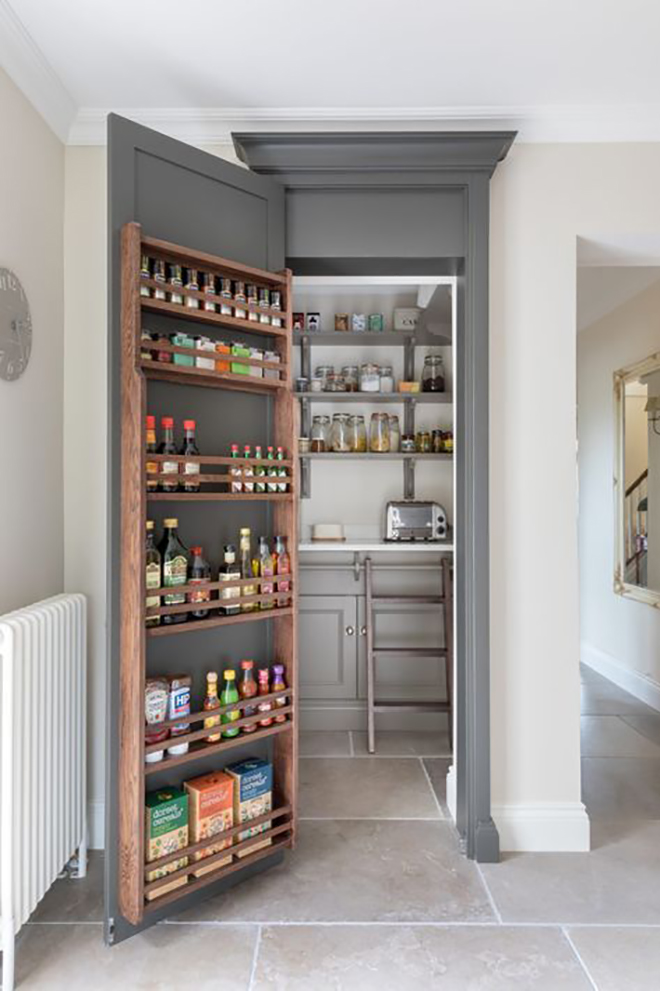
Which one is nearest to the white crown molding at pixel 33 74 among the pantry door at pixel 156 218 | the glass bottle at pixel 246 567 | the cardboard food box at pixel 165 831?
the pantry door at pixel 156 218

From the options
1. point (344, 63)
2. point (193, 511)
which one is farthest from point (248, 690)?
point (344, 63)

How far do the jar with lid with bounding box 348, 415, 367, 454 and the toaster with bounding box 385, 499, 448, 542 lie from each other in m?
0.39

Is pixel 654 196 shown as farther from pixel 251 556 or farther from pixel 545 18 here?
pixel 251 556

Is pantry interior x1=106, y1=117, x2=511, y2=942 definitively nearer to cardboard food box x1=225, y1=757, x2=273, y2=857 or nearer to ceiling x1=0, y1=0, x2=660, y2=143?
cardboard food box x1=225, y1=757, x2=273, y2=857

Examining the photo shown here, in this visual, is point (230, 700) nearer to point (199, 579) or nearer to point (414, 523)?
point (199, 579)

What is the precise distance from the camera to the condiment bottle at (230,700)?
6.87 ft

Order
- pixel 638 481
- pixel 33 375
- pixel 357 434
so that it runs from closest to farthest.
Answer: pixel 33 375 < pixel 357 434 < pixel 638 481

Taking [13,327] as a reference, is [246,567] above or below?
below

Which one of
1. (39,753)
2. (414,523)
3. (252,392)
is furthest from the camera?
(414,523)

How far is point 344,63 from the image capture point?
6.87 ft

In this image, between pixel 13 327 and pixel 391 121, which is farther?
pixel 391 121

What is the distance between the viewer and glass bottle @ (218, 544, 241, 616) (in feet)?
6.70

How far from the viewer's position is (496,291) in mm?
2408

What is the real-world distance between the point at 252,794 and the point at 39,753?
71 centimetres
